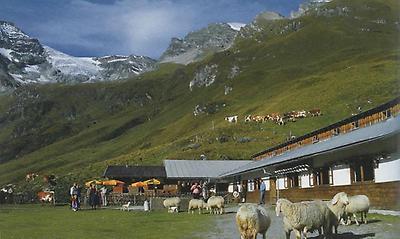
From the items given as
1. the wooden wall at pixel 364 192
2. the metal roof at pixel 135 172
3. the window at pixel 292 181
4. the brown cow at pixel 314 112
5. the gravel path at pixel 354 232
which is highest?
the brown cow at pixel 314 112

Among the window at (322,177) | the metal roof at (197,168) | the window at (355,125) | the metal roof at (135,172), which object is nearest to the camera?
the window at (322,177)

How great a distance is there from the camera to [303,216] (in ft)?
46.2

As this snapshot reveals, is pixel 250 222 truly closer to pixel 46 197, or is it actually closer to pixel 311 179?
pixel 311 179

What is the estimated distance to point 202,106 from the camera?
7475 inches

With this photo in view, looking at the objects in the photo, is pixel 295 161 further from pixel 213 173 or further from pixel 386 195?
pixel 213 173

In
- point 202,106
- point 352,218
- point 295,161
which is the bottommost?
point 352,218

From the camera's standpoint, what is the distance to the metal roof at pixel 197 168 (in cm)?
6175

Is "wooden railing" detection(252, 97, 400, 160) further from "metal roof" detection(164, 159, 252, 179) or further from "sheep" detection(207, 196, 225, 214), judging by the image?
"sheep" detection(207, 196, 225, 214)

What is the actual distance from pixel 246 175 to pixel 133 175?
18974 mm

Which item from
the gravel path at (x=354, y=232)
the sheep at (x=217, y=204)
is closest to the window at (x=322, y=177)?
the sheep at (x=217, y=204)

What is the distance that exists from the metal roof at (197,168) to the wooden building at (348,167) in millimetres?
13392

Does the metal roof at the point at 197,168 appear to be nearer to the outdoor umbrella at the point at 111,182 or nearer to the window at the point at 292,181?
the outdoor umbrella at the point at 111,182

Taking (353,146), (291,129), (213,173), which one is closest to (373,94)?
(291,129)

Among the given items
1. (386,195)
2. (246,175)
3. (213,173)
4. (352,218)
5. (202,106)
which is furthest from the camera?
(202,106)
